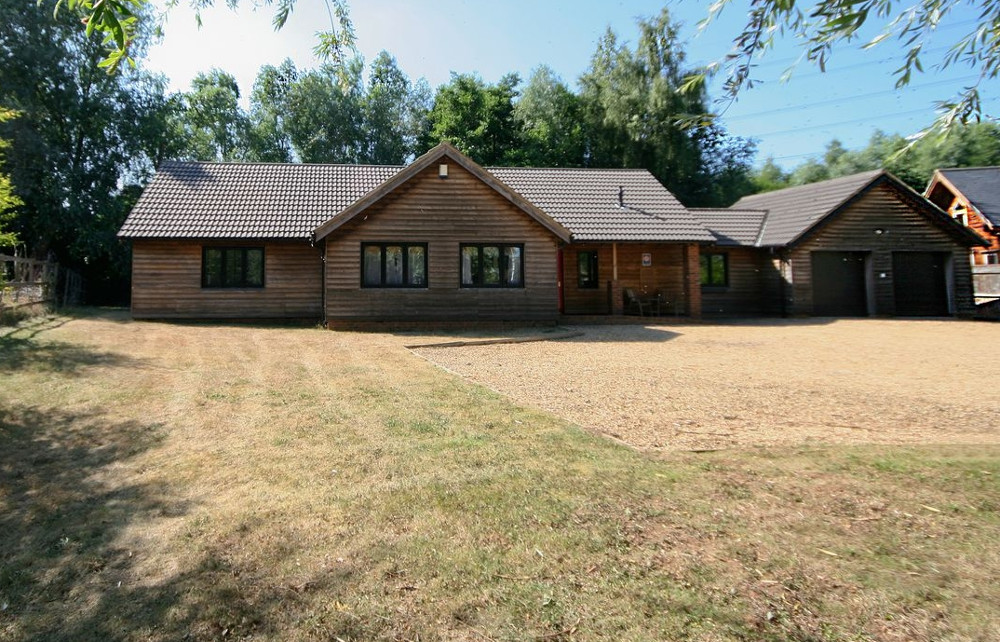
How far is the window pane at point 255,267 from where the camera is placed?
20.0m

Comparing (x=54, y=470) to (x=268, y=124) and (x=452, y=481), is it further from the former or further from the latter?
(x=268, y=124)

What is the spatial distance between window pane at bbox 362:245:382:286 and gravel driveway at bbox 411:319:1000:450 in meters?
4.89

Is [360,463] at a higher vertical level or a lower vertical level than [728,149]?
lower

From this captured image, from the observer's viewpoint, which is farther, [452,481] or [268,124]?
[268,124]

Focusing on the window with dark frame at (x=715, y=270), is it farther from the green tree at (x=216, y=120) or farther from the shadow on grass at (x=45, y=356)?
the green tree at (x=216, y=120)

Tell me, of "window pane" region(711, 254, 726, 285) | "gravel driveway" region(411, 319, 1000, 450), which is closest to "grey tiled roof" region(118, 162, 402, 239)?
"gravel driveway" region(411, 319, 1000, 450)

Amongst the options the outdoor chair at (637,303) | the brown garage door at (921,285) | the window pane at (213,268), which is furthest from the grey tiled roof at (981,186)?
the window pane at (213,268)

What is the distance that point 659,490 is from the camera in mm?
4883

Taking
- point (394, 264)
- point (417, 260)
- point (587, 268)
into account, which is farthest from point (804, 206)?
point (394, 264)

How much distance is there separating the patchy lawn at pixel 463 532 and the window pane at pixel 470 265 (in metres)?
11.6

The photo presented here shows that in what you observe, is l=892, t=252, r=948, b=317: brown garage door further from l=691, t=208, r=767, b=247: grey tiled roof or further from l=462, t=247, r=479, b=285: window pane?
l=462, t=247, r=479, b=285: window pane

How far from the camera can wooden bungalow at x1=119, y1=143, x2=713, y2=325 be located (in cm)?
1822

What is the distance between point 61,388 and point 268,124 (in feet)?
145

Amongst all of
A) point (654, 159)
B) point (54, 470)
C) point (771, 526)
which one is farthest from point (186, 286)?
point (654, 159)
